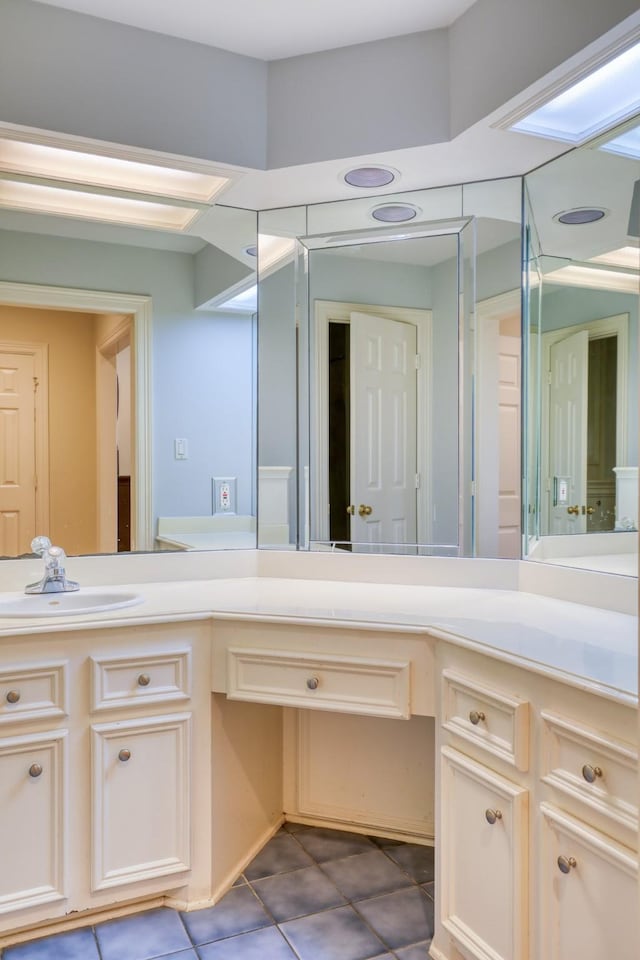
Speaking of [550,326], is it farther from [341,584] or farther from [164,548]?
[164,548]

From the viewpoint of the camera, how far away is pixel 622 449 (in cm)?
185

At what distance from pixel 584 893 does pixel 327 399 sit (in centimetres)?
166

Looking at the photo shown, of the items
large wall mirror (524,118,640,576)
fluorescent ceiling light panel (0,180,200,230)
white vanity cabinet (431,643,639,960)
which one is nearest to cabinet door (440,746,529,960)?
white vanity cabinet (431,643,639,960)

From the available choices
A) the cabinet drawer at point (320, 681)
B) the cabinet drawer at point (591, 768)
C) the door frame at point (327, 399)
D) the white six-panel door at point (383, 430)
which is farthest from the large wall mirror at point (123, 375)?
the cabinet drawer at point (591, 768)

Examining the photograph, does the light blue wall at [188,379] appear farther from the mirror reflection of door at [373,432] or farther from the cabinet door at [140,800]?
the cabinet door at [140,800]

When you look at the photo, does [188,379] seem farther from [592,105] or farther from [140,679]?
[592,105]

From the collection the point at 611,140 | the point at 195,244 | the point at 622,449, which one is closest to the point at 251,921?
the point at 622,449

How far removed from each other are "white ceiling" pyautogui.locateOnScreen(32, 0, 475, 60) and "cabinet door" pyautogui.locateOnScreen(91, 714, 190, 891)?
1879mm

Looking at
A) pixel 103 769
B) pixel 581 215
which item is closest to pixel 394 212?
pixel 581 215

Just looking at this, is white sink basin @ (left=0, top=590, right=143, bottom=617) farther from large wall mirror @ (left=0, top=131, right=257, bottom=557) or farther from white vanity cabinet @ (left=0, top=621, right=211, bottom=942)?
large wall mirror @ (left=0, top=131, right=257, bottom=557)

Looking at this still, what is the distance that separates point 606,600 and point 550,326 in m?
0.80

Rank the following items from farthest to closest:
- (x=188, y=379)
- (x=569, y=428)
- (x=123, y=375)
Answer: (x=188, y=379) → (x=123, y=375) → (x=569, y=428)

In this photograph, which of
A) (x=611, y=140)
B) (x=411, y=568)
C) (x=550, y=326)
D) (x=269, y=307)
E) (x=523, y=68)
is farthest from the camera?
(x=269, y=307)

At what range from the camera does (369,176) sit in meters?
2.26
